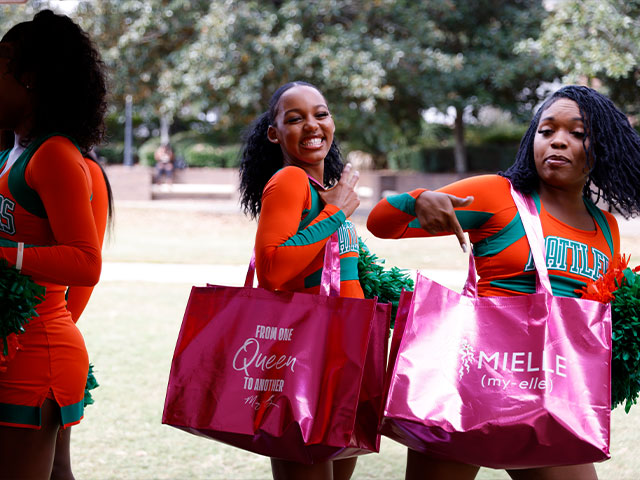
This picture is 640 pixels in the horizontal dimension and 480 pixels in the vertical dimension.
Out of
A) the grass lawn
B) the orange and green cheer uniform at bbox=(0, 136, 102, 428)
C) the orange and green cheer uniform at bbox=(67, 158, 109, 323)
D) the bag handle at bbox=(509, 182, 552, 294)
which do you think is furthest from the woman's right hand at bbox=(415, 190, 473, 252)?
the grass lawn

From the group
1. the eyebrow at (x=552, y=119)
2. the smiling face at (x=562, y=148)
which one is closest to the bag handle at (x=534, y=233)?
the smiling face at (x=562, y=148)

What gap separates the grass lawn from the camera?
4.45 metres

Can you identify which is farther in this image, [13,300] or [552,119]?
[552,119]

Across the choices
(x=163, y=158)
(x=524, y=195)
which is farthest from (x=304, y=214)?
(x=163, y=158)

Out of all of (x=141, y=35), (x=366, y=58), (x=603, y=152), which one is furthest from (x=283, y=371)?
(x=141, y=35)

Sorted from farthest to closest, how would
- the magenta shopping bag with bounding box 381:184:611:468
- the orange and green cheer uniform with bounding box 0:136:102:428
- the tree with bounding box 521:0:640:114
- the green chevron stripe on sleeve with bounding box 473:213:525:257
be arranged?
the tree with bounding box 521:0:640:114, the green chevron stripe on sleeve with bounding box 473:213:525:257, the orange and green cheer uniform with bounding box 0:136:102:428, the magenta shopping bag with bounding box 381:184:611:468

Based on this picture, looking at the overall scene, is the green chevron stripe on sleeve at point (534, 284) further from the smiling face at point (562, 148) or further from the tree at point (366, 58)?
the tree at point (366, 58)

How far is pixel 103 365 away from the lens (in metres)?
6.61

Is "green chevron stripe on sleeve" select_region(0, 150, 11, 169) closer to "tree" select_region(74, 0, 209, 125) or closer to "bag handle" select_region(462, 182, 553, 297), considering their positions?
"bag handle" select_region(462, 182, 553, 297)

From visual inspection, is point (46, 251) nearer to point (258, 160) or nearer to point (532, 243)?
point (258, 160)

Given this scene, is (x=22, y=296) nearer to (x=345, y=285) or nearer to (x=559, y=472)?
(x=345, y=285)

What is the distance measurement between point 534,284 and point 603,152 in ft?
1.55

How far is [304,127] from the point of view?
8.59 feet

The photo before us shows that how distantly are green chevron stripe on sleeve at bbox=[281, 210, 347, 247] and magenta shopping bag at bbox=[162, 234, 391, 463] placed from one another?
52mm
